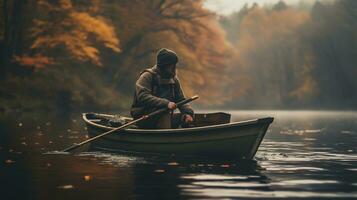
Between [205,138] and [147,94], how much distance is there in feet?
5.53

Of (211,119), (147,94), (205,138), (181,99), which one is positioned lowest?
(205,138)

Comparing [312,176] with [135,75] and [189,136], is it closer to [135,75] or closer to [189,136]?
[189,136]

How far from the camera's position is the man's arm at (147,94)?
49.4 feet

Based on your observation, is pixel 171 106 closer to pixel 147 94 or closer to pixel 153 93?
pixel 147 94

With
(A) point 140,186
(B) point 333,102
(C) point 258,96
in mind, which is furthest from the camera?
(C) point 258,96

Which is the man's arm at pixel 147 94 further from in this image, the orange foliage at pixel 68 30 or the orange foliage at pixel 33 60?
the orange foliage at pixel 33 60

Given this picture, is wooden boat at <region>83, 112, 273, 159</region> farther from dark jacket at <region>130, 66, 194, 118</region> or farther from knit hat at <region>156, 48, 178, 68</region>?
knit hat at <region>156, 48, 178, 68</region>

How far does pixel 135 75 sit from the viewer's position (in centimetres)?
4678

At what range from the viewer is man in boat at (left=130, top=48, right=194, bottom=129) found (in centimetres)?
1527

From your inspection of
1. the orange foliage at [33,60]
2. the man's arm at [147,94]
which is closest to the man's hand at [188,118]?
the man's arm at [147,94]

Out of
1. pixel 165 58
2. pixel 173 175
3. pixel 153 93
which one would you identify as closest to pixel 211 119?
pixel 153 93

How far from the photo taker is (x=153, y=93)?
15.6 meters

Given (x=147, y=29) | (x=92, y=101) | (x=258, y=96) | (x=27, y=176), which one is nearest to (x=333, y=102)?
(x=258, y=96)

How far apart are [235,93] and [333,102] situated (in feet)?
58.7
